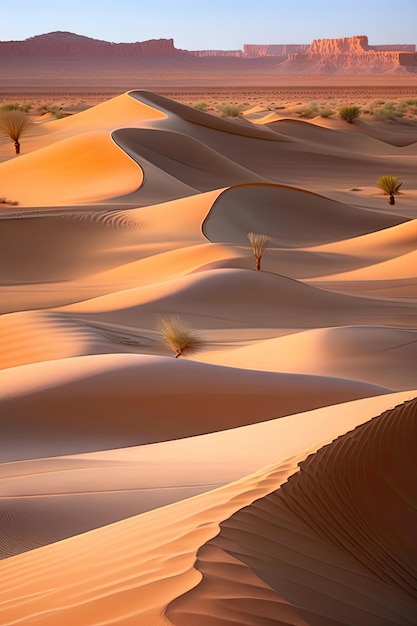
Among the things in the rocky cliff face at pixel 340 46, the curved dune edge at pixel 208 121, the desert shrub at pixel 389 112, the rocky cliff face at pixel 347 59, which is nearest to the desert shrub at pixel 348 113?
the desert shrub at pixel 389 112

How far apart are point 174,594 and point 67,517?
85.0 inches

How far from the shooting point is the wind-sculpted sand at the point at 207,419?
3.50 m

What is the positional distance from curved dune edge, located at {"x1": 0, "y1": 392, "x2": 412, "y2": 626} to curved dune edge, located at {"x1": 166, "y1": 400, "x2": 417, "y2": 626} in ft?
0.14

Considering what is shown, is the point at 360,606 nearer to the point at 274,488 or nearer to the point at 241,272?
the point at 274,488

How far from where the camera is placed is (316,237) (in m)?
23.9

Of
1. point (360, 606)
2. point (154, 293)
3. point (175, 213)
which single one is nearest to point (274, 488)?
point (360, 606)

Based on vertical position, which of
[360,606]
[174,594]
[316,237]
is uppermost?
[174,594]

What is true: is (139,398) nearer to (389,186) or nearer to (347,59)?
(389,186)

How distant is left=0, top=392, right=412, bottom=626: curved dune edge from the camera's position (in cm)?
324

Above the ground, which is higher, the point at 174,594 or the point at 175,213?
the point at 174,594

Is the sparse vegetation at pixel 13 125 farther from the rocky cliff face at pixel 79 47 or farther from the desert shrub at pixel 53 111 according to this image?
the rocky cliff face at pixel 79 47

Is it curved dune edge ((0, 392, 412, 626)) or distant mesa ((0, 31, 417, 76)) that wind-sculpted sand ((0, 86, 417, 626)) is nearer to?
curved dune edge ((0, 392, 412, 626))

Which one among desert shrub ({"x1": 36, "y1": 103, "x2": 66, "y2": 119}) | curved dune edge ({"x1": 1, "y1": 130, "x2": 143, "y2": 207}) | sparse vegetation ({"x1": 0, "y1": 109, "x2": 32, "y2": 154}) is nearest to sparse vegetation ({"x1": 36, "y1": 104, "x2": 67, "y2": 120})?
desert shrub ({"x1": 36, "y1": 103, "x2": 66, "y2": 119})

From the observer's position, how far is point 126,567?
3.56 m
